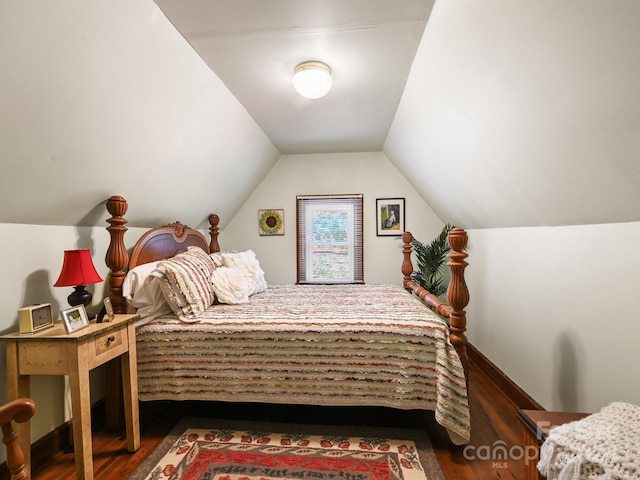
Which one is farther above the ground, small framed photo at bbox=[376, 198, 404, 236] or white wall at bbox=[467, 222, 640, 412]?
small framed photo at bbox=[376, 198, 404, 236]

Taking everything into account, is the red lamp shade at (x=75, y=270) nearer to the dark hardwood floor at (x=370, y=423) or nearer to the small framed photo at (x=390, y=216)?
the dark hardwood floor at (x=370, y=423)

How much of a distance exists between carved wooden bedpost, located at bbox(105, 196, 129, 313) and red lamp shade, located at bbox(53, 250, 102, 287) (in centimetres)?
25

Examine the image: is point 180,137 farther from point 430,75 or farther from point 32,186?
point 430,75

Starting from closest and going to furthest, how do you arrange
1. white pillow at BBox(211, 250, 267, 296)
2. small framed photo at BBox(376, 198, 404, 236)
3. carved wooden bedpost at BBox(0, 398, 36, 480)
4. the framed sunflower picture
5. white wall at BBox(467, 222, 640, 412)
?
carved wooden bedpost at BBox(0, 398, 36, 480), white wall at BBox(467, 222, 640, 412), white pillow at BBox(211, 250, 267, 296), small framed photo at BBox(376, 198, 404, 236), the framed sunflower picture

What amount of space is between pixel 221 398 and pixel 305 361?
1.89ft

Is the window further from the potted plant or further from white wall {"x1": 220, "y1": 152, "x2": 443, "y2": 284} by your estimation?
the potted plant

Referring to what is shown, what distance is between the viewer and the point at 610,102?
3.59ft

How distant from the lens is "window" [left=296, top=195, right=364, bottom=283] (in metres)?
4.05

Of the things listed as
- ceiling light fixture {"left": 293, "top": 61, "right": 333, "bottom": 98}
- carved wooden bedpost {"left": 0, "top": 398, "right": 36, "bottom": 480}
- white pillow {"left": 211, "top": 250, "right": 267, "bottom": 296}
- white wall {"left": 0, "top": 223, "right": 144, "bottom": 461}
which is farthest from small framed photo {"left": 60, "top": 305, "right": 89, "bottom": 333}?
ceiling light fixture {"left": 293, "top": 61, "right": 333, "bottom": 98}

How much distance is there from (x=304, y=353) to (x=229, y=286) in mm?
896

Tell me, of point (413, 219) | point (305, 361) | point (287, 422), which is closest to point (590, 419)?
point (305, 361)

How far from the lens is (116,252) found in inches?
77.0

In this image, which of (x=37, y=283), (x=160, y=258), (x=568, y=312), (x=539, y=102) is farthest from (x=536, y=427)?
(x=160, y=258)

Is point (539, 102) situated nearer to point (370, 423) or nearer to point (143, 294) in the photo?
point (370, 423)
